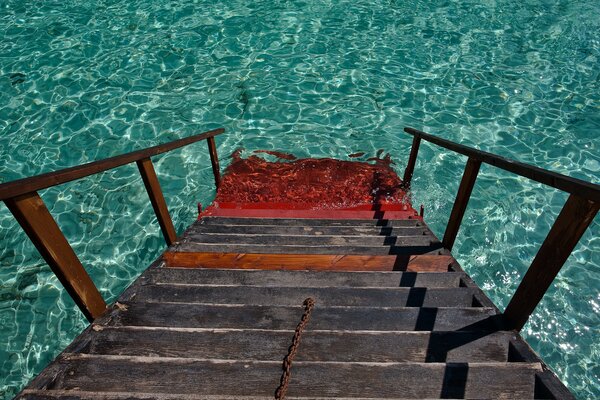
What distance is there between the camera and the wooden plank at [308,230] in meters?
4.77

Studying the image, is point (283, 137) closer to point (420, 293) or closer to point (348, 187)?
point (348, 187)

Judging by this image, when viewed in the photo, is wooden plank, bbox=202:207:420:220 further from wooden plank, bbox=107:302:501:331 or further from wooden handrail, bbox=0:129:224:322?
wooden plank, bbox=107:302:501:331

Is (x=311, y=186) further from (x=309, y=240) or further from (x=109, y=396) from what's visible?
(x=109, y=396)

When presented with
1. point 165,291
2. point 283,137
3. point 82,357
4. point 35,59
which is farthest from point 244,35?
point 82,357

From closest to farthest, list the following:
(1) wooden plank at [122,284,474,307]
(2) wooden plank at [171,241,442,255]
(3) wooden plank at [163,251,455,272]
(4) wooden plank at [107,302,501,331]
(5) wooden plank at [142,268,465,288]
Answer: (4) wooden plank at [107,302,501,331], (1) wooden plank at [122,284,474,307], (5) wooden plank at [142,268,465,288], (3) wooden plank at [163,251,455,272], (2) wooden plank at [171,241,442,255]

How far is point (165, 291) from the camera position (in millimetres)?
3137

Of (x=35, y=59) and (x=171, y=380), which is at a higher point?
(x=171, y=380)

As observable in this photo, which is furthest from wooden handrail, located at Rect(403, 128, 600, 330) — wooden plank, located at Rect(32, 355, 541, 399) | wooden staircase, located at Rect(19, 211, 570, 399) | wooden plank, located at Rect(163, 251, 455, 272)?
wooden plank, located at Rect(163, 251, 455, 272)

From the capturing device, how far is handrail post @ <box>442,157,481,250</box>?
3621 millimetres

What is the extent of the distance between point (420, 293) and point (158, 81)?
28.2 feet

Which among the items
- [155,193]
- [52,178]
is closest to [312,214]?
[155,193]

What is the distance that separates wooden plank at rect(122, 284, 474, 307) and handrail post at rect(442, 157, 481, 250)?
3.51 ft

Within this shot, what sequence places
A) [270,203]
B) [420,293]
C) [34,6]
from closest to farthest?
[420,293] → [270,203] → [34,6]

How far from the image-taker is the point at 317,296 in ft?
10.1
